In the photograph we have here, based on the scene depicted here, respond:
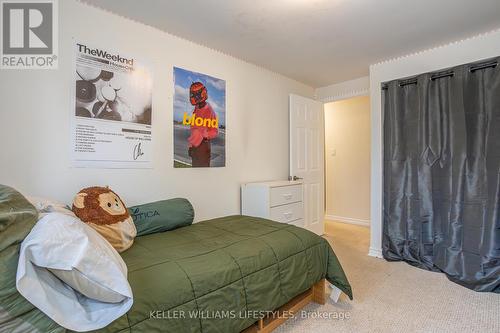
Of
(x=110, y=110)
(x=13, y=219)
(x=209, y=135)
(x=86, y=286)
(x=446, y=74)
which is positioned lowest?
(x=86, y=286)

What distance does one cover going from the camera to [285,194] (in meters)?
3.00

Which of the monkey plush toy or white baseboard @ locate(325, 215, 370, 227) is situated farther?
white baseboard @ locate(325, 215, 370, 227)

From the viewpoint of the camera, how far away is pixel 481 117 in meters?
2.37

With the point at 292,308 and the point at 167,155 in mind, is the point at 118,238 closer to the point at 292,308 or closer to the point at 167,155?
the point at 167,155

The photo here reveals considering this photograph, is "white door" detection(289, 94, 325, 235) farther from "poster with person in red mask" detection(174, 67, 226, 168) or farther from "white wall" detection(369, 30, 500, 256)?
"poster with person in red mask" detection(174, 67, 226, 168)

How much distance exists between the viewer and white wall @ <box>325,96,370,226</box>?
4582mm

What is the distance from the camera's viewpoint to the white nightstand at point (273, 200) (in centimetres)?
278

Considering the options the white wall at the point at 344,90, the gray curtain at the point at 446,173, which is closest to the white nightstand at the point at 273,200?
the gray curtain at the point at 446,173

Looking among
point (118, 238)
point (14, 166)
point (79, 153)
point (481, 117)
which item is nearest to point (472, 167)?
point (481, 117)

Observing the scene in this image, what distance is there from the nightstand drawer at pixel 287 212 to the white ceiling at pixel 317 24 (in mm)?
1694

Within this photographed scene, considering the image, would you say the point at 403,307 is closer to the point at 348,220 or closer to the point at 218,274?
the point at 218,274

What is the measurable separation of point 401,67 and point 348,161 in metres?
2.13

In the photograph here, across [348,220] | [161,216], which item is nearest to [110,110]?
[161,216]

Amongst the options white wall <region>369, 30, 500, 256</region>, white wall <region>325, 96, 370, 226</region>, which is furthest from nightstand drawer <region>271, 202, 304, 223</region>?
white wall <region>325, 96, 370, 226</region>
